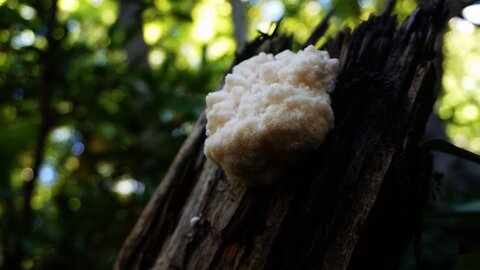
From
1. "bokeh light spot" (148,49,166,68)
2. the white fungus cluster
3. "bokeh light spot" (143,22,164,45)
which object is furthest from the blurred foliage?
the white fungus cluster

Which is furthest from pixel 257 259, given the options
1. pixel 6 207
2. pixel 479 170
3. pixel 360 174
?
pixel 479 170

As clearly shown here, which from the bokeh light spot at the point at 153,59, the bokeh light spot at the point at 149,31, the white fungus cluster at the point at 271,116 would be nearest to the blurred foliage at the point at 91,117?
the bokeh light spot at the point at 153,59

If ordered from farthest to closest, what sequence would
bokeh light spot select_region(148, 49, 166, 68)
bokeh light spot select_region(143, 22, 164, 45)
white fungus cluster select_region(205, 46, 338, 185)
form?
bokeh light spot select_region(143, 22, 164, 45)
bokeh light spot select_region(148, 49, 166, 68)
white fungus cluster select_region(205, 46, 338, 185)

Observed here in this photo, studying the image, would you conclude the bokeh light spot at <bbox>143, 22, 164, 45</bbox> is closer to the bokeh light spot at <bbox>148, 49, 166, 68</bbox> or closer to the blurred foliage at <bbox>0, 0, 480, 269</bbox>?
the bokeh light spot at <bbox>148, 49, 166, 68</bbox>

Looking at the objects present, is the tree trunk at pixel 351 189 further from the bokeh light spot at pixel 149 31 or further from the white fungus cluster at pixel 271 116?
the bokeh light spot at pixel 149 31

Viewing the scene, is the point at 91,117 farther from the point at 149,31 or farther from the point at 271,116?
the point at 149,31

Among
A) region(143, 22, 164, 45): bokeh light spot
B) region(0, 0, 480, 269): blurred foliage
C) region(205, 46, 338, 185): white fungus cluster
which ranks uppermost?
region(143, 22, 164, 45): bokeh light spot

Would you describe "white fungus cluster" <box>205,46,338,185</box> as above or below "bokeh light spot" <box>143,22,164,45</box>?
below

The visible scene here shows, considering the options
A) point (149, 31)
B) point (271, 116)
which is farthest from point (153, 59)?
point (271, 116)
